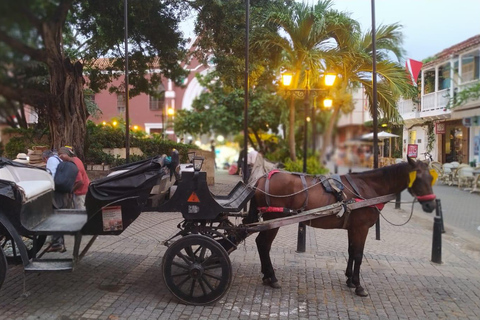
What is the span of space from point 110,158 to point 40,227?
417 centimetres

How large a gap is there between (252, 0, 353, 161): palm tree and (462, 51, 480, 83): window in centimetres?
297

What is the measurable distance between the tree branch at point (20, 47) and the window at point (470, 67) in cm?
877

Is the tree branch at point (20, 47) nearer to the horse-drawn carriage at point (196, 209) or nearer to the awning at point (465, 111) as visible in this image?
the horse-drawn carriage at point (196, 209)

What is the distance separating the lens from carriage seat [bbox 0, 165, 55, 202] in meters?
4.64

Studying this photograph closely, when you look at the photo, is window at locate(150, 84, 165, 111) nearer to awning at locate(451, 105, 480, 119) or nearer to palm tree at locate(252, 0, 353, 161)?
palm tree at locate(252, 0, 353, 161)

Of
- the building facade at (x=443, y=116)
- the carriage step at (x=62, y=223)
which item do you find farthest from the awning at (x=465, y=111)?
the carriage step at (x=62, y=223)

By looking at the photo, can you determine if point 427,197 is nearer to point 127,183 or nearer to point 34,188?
point 127,183

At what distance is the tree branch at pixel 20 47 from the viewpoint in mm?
1741

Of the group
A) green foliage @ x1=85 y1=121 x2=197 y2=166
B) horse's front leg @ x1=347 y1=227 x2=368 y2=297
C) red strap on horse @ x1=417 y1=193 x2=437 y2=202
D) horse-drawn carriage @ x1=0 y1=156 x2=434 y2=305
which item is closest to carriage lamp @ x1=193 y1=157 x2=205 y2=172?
horse-drawn carriage @ x1=0 y1=156 x2=434 y2=305

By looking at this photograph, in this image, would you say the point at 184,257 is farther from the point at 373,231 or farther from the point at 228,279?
the point at 373,231

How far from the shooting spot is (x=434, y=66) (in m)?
7.94

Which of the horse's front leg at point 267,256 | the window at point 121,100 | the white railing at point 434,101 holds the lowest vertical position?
the horse's front leg at point 267,256

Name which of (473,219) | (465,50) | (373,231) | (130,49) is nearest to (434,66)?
(465,50)

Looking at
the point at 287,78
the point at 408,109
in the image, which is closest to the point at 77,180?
the point at 408,109
